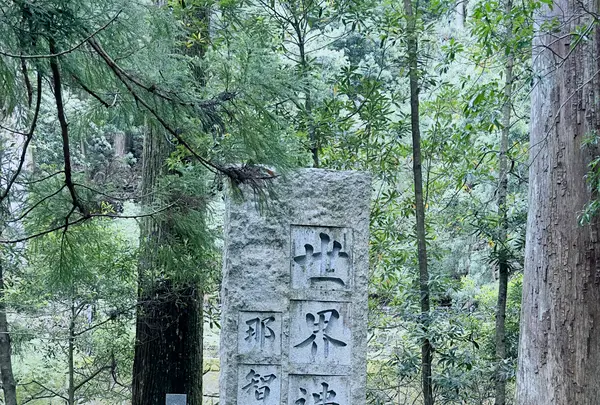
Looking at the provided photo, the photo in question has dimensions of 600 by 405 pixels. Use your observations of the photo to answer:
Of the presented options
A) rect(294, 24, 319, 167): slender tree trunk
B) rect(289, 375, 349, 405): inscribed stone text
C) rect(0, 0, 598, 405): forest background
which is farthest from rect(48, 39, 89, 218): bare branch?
rect(294, 24, 319, 167): slender tree trunk

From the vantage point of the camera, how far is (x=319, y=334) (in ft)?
12.3

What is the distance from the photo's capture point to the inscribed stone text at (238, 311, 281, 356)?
3.68m

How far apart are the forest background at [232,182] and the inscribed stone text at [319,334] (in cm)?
66

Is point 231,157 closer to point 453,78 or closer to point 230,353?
point 230,353

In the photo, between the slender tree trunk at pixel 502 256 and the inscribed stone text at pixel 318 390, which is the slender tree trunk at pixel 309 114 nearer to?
the slender tree trunk at pixel 502 256

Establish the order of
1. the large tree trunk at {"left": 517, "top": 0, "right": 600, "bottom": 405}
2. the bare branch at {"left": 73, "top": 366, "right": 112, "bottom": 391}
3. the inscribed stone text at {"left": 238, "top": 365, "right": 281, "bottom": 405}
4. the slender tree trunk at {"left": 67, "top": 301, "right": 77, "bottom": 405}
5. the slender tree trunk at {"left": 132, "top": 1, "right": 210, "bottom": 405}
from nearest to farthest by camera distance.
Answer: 1. the inscribed stone text at {"left": 238, "top": 365, "right": 281, "bottom": 405}
2. the large tree trunk at {"left": 517, "top": 0, "right": 600, "bottom": 405}
3. the slender tree trunk at {"left": 132, "top": 1, "right": 210, "bottom": 405}
4. the slender tree trunk at {"left": 67, "top": 301, "right": 77, "bottom": 405}
5. the bare branch at {"left": 73, "top": 366, "right": 112, "bottom": 391}

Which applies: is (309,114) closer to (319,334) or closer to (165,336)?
(319,334)

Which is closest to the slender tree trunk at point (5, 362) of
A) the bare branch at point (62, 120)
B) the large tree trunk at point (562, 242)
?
the bare branch at point (62, 120)

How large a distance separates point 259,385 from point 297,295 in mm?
474

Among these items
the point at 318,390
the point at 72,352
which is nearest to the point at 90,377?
the point at 72,352

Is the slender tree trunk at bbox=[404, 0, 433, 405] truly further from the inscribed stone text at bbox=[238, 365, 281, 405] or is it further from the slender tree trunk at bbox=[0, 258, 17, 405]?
the slender tree trunk at bbox=[0, 258, 17, 405]

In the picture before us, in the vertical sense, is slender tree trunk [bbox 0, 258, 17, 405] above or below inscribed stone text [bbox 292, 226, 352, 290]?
below

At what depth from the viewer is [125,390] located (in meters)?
6.66

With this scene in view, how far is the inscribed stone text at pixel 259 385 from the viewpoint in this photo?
12.0 ft
